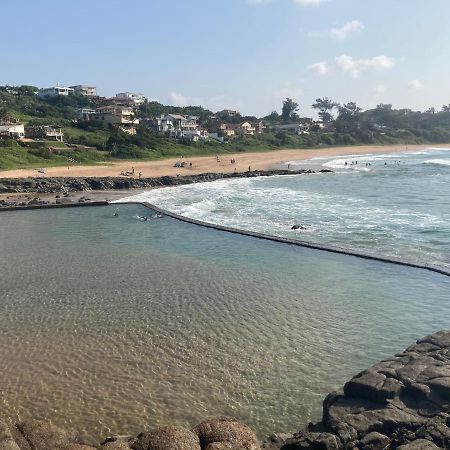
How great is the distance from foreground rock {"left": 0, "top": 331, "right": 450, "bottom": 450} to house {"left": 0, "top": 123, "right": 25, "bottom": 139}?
256 ft

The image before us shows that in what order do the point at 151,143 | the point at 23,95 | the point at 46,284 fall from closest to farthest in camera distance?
1. the point at 46,284
2. the point at 151,143
3. the point at 23,95

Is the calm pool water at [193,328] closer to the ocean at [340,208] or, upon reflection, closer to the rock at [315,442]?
the rock at [315,442]

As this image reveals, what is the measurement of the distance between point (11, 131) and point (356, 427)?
81625 mm

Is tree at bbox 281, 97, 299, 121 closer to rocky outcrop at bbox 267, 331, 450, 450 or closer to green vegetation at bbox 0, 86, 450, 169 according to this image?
green vegetation at bbox 0, 86, 450, 169

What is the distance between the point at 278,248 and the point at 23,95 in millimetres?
133820

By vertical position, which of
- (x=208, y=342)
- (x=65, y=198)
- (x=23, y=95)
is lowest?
(x=208, y=342)

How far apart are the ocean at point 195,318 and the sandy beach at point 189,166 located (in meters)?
28.0

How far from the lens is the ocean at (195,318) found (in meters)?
11.6

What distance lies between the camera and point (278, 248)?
26641mm

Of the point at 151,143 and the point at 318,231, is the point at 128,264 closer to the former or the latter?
the point at 318,231

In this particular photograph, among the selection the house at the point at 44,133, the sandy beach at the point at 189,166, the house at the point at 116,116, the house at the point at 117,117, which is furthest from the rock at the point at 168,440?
the house at the point at 116,116

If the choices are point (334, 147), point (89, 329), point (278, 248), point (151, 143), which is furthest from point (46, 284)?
point (334, 147)

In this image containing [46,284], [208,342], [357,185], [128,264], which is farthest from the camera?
[357,185]

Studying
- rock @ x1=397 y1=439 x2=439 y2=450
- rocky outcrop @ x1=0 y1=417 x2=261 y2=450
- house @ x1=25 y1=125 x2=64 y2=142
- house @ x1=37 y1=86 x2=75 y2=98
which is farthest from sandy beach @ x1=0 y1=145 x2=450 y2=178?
house @ x1=37 y1=86 x2=75 y2=98
